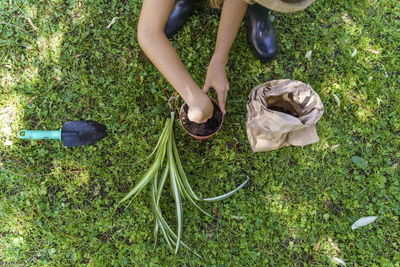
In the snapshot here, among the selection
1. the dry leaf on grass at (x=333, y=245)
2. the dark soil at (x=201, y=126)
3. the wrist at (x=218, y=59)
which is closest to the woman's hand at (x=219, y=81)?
the wrist at (x=218, y=59)

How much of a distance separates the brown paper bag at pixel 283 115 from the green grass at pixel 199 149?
344mm

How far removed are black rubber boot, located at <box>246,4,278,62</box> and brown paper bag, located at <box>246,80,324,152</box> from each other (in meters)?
0.42

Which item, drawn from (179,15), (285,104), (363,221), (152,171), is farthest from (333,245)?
(179,15)

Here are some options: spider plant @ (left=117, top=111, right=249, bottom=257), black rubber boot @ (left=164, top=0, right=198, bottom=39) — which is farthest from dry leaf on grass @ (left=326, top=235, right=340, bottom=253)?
black rubber boot @ (left=164, top=0, right=198, bottom=39)

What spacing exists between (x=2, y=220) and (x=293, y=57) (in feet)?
9.42

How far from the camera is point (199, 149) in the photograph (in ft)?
7.45

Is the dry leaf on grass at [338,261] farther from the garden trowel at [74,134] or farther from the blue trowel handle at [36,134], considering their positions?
the blue trowel handle at [36,134]

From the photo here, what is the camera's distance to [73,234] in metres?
2.22

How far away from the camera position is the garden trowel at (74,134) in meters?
2.22

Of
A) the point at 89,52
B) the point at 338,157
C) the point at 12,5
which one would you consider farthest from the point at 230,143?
the point at 12,5

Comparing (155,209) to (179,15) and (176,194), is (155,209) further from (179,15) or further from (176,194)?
(179,15)

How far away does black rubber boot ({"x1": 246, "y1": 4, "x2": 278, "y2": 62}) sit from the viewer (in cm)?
222

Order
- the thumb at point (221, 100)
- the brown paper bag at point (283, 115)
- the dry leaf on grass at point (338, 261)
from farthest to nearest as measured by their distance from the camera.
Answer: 1. the dry leaf on grass at point (338, 261)
2. the thumb at point (221, 100)
3. the brown paper bag at point (283, 115)

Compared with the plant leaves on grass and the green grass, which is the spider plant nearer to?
the green grass
